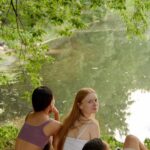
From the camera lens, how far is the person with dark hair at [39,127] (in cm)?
304

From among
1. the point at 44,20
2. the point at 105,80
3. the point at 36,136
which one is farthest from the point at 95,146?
the point at 105,80

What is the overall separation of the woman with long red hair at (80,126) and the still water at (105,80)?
717cm

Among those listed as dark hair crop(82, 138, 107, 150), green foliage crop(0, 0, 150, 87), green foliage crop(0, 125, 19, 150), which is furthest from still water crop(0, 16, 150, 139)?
dark hair crop(82, 138, 107, 150)

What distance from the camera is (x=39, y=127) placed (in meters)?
3.04

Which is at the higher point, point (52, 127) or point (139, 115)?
point (52, 127)

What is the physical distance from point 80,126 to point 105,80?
14.2m

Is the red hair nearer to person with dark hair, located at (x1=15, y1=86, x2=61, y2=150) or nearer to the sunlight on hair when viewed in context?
person with dark hair, located at (x1=15, y1=86, x2=61, y2=150)

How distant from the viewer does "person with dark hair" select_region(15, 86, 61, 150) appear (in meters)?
3.04

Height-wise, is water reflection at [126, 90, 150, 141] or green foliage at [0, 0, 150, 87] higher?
green foliage at [0, 0, 150, 87]

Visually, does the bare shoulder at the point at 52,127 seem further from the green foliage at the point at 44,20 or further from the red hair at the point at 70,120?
the green foliage at the point at 44,20

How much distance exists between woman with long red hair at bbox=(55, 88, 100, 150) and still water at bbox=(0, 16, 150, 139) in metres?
7.17

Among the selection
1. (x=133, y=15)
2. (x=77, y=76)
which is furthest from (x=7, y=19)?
(x=77, y=76)

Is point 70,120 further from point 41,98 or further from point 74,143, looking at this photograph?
point 41,98

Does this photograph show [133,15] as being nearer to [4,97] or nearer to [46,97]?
[46,97]
